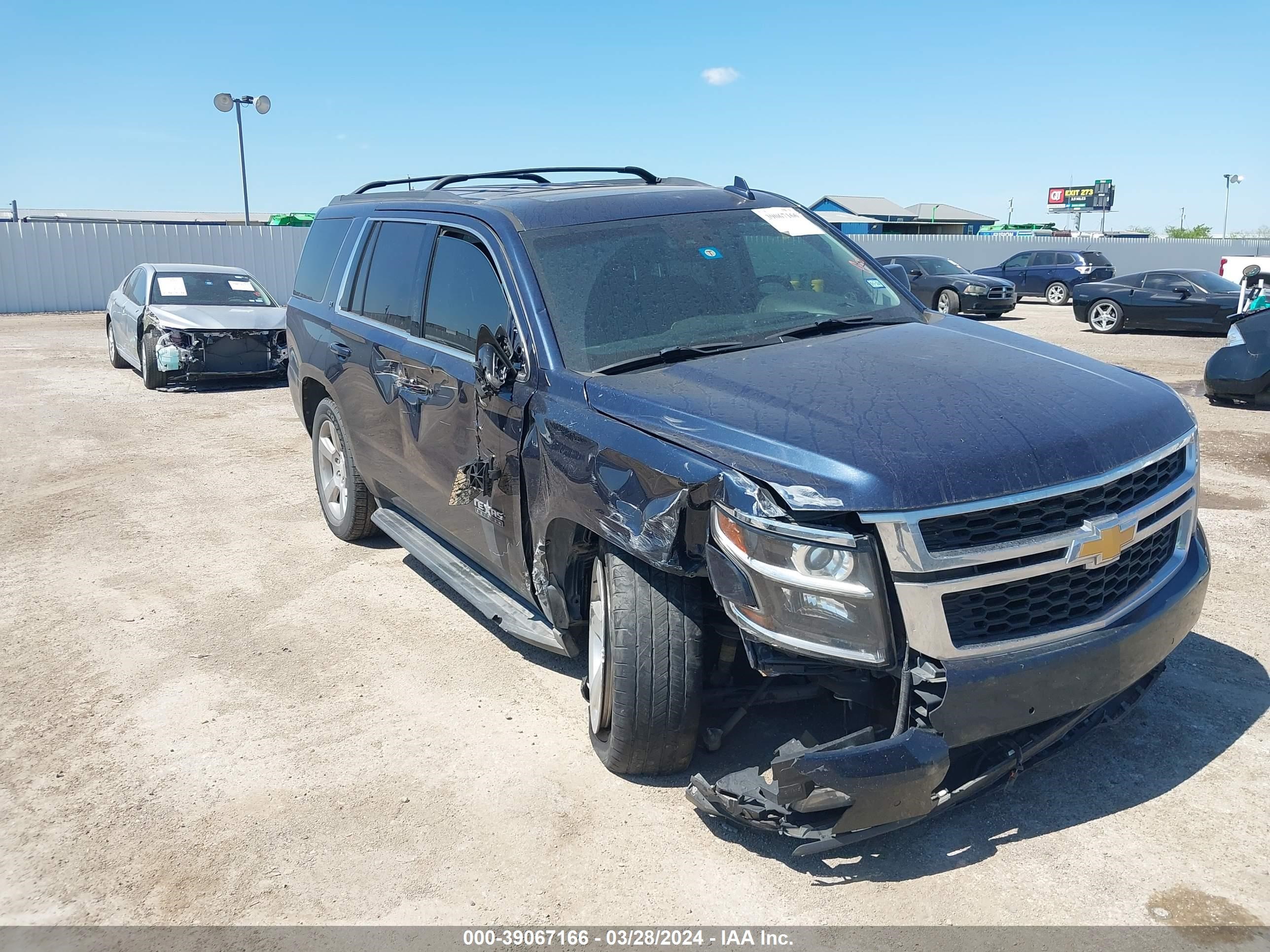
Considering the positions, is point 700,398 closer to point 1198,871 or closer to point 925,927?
point 925,927

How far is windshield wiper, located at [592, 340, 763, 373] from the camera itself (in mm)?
3686

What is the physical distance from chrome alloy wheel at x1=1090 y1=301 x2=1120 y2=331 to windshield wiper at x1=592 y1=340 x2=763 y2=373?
18.4 metres

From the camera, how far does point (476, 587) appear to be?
4.57 m

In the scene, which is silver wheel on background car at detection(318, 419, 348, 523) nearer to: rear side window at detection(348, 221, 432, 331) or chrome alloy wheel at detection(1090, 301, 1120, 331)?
rear side window at detection(348, 221, 432, 331)

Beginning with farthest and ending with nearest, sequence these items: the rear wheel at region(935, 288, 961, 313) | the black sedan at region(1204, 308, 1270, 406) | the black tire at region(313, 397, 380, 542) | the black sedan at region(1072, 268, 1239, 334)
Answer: the rear wheel at region(935, 288, 961, 313), the black sedan at region(1072, 268, 1239, 334), the black sedan at region(1204, 308, 1270, 406), the black tire at region(313, 397, 380, 542)

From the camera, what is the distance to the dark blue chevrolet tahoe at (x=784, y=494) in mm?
2783

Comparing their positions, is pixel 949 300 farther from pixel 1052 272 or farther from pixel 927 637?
pixel 927 637

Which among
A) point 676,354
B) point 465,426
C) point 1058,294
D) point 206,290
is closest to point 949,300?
point 1058,294

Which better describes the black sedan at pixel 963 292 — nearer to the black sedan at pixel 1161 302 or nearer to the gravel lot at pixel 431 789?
the black sedan at pixel 1161 302

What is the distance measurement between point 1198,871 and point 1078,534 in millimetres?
1084

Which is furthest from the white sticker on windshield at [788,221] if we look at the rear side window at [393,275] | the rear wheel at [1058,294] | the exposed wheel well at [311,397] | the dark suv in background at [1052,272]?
the rear wheel at [1058,294]

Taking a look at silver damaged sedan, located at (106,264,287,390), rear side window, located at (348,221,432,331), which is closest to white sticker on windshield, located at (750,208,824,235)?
rear side window, located at (348,221,432,331)

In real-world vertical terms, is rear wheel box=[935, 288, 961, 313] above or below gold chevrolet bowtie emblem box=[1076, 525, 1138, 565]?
above

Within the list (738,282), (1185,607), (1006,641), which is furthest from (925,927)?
(738,282)
